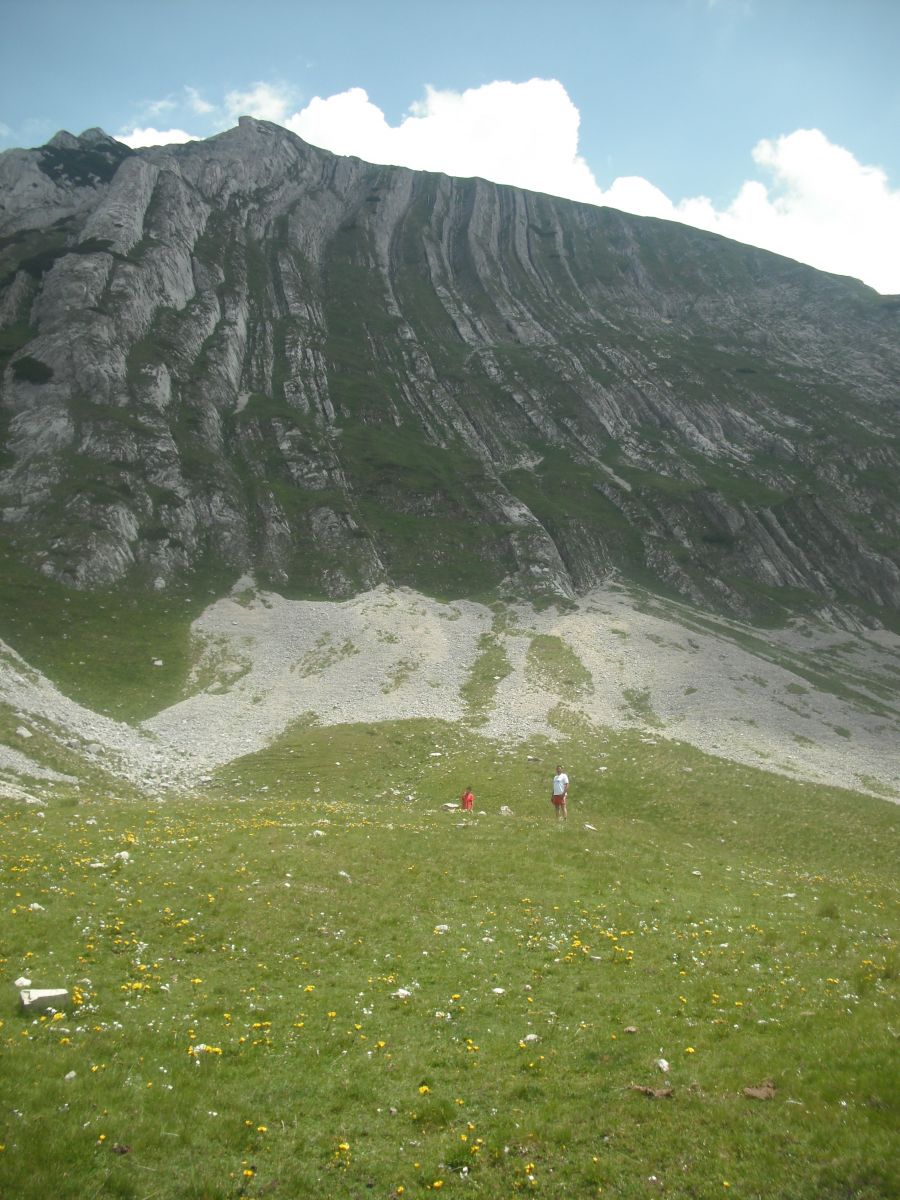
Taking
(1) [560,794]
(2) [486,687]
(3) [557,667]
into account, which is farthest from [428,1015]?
(3) [557,667]

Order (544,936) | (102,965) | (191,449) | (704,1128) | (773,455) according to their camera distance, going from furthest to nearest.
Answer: (773,455)
(191,449)
(544,936)
(102,965)
(704,1128)

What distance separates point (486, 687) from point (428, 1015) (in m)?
48.8

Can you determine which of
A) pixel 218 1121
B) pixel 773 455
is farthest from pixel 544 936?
pixel 773 455

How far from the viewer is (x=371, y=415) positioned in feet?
444

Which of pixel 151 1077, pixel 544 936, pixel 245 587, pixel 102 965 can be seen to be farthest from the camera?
pixel 245 587

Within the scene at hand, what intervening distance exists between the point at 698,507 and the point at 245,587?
269ft

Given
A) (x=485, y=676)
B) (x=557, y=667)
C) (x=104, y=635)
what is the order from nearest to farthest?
(x=104, y=635)
(x=485, y=676)
(x=557, y=667)

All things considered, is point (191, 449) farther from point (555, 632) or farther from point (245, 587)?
point (555, 632)

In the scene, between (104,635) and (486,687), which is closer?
(486,687)

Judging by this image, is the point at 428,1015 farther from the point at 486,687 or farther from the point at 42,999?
the point at 486,687

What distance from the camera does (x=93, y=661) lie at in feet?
195

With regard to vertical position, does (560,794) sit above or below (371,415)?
below

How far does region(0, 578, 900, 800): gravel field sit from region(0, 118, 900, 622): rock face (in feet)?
39.8

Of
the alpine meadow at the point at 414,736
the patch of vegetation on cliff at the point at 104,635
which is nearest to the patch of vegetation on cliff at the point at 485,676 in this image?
the alpine meadow at the point at 414,736
